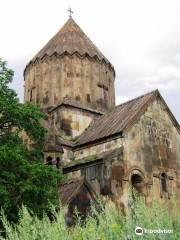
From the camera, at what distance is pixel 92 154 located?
16453 mm

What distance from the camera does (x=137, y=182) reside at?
51.8 feet

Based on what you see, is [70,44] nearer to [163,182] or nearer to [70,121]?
[70,121]

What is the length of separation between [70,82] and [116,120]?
4049 millimetres

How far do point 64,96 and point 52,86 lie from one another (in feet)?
2.95

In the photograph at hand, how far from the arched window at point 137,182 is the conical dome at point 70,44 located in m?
7.92

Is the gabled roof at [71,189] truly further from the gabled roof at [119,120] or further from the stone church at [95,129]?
the gabled roof at [119,120]

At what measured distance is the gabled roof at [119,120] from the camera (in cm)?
1609

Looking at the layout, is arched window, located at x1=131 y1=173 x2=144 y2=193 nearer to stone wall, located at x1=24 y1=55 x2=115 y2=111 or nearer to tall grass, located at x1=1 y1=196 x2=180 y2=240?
stone wall, located at x1=24 y1=55 x2=115 y2=111

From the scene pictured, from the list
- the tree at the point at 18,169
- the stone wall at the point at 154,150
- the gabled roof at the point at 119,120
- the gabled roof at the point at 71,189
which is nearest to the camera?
the tree at the point at 18,169

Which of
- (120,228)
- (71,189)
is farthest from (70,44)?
(120,228)

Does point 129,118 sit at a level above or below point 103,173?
above

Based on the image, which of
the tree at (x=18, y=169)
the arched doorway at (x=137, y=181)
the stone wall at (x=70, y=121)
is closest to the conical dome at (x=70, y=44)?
the stone wall at (x=70, y=121)

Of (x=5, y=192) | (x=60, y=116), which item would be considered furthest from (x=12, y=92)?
(x=60, y=116)

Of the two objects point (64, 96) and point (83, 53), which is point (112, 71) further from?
point (64, 96)
